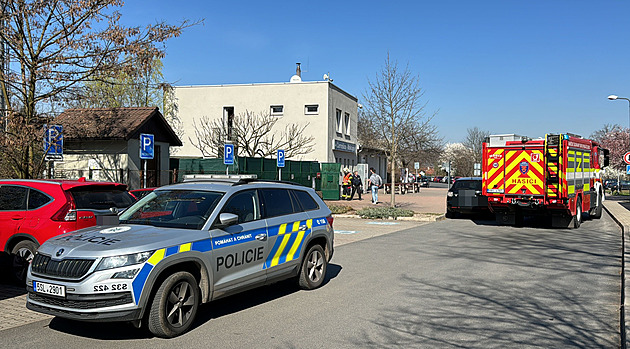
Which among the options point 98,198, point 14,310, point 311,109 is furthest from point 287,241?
point 311,109

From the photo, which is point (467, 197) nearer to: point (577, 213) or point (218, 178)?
point (577, 213)

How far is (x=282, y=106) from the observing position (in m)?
38.2

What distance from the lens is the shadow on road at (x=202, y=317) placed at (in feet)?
18.9

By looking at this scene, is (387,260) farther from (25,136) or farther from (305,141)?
(305,141)

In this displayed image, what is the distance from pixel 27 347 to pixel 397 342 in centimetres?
354

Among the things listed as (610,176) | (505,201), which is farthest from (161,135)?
(610,176)

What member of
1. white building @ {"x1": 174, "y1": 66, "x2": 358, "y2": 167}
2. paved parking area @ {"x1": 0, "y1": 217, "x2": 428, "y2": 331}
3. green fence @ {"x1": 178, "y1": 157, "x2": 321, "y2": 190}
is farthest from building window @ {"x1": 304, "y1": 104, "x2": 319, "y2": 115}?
paved parking area @ {"x1": 0, "y1": 217, "x2": 428, "y2": 331}

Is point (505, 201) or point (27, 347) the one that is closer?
point (27, 347)

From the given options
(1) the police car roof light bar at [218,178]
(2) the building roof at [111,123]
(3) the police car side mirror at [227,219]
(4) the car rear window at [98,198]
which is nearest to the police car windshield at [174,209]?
(3) the police car side mirror at [227,219]

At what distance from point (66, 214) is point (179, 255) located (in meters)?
3.11

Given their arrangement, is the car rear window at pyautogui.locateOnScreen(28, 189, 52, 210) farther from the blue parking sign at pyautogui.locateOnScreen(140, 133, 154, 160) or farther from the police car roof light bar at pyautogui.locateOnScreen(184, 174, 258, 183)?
the blue parking sign at pyautogui.locateOnScreen(140, 133, 154, 160)

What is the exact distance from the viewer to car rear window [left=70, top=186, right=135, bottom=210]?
8.18 m

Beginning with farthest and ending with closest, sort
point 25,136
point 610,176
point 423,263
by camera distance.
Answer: point 610,176 < point 25,136 < point 423,263

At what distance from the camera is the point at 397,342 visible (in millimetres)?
5539
